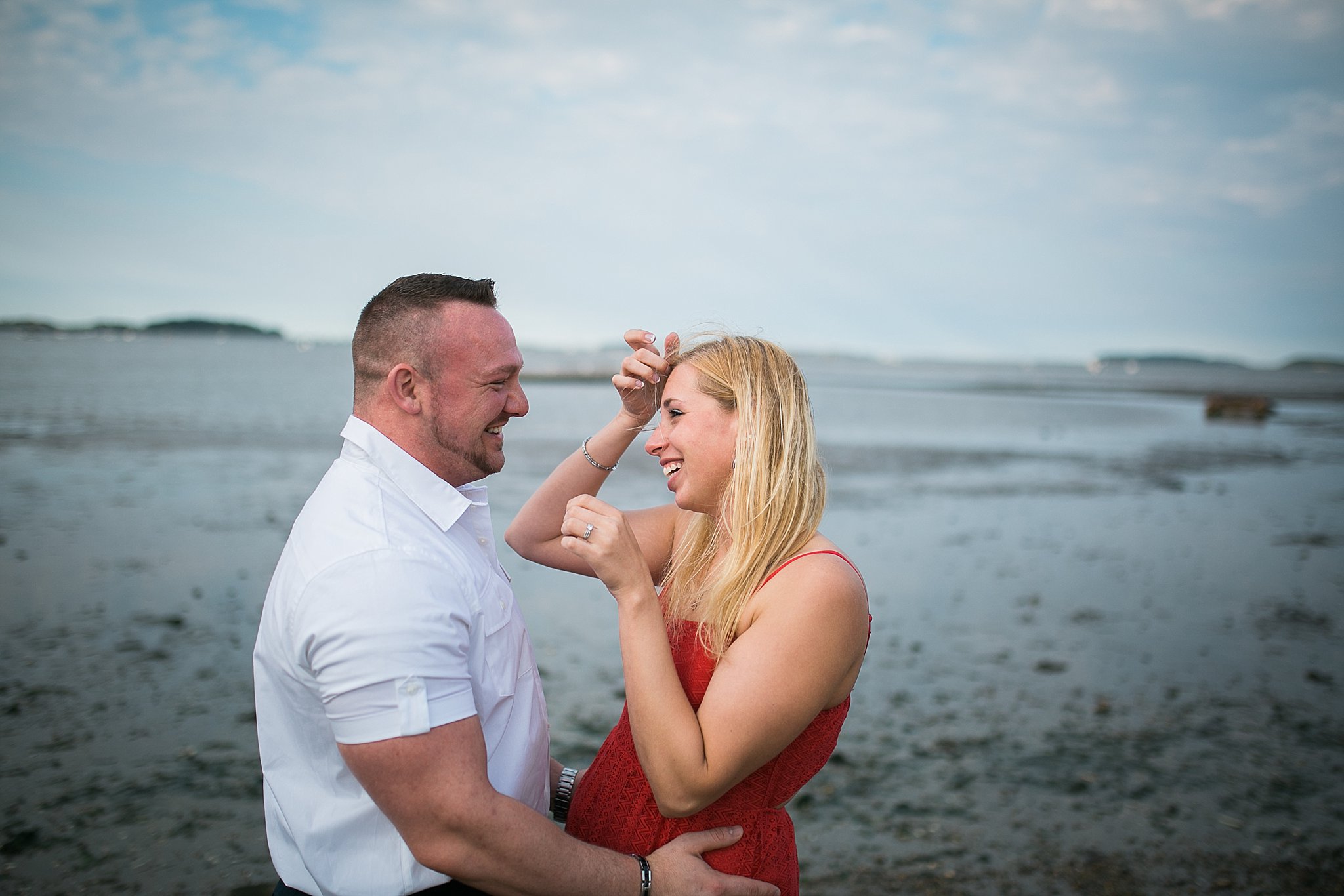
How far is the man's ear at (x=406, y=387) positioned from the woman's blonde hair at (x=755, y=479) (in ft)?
3.13

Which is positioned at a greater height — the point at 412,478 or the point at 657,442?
the point at 657,442

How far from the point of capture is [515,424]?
26.9 metres

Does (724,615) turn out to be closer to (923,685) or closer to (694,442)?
(694,442)

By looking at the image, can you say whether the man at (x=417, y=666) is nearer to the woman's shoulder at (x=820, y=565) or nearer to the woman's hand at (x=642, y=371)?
the woman's hand at (x=642, y=371)

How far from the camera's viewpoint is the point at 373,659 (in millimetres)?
2031

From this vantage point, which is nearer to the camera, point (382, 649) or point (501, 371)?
point (382, 649)

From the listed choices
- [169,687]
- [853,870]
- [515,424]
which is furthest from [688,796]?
[515,424]

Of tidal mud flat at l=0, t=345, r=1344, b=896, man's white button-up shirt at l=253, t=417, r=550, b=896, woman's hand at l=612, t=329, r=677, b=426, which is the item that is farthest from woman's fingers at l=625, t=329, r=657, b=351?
tidal mud flat at l=0, t=345, r=1344, b=896

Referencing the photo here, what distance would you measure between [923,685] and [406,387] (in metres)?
6.26

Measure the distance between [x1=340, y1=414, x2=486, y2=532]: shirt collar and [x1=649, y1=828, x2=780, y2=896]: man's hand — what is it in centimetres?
120

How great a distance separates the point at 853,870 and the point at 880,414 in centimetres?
3246

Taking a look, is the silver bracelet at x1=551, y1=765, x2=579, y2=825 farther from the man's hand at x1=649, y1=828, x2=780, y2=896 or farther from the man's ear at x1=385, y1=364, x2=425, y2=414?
the man's ear at x1=385, y1=364, x2=425, y2=414

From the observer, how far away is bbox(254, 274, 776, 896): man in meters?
2.07

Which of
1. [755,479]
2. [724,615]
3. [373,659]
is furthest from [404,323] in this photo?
[724,615]
